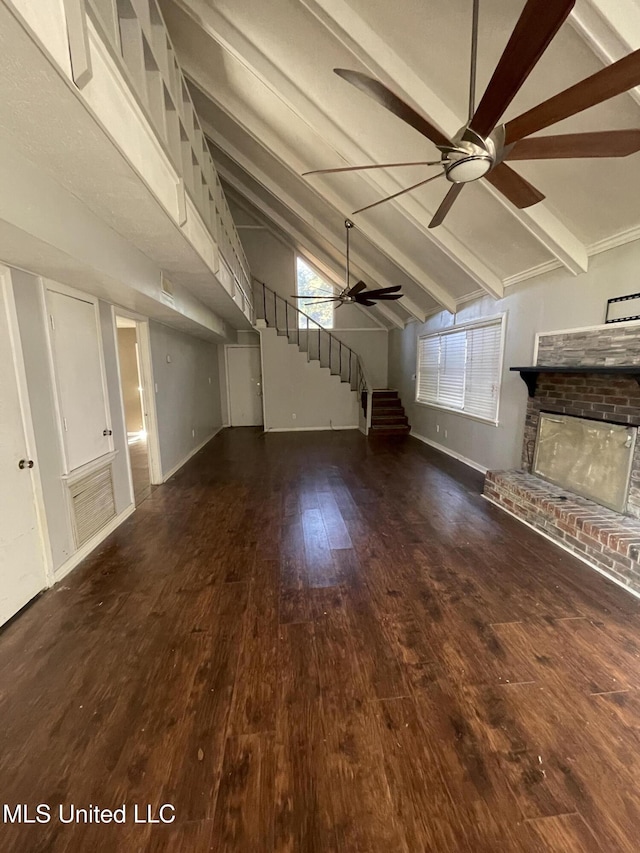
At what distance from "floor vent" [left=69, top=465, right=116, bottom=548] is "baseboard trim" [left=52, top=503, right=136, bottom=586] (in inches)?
1.9

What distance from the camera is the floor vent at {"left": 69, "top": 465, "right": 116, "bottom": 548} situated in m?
2.86

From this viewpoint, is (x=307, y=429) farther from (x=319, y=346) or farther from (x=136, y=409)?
(x=136, y=409)

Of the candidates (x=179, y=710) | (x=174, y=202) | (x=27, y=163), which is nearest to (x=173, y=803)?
(x=179, y=710)

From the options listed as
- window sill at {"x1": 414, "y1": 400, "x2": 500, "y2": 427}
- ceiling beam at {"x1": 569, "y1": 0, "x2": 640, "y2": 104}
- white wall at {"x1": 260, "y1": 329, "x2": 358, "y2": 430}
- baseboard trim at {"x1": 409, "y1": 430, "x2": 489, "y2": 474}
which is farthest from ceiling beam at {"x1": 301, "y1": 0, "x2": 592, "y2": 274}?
white wall at {"x1": 260, "y1": 329, "x2": 358, "y2": 430}

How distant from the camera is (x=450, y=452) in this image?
6.05 m

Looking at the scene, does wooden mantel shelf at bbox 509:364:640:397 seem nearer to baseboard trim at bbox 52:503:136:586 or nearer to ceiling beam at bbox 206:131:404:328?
ceiling beam at bbox 206:131:404:328

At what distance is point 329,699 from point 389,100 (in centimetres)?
291

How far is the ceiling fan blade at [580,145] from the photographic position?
1649 millimetres

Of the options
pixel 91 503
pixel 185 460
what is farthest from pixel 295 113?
pixel 185 460

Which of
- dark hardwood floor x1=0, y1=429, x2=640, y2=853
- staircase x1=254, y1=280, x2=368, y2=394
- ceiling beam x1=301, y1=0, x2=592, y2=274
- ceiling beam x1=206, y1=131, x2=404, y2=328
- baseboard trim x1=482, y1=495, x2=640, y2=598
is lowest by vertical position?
dark hardwood floor x1=0, y1=429, x2=640, y2=853

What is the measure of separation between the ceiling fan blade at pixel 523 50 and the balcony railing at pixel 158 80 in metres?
1.63

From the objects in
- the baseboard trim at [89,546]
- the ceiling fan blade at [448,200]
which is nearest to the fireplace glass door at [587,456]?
the ceiling fan blade at [448,200]

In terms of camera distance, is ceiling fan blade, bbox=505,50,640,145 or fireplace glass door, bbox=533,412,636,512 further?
fireplace glass door, bbox=533,412,636,512

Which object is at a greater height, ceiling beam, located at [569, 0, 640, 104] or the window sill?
ceiling beam, located at [569, 0, 640, 104]
